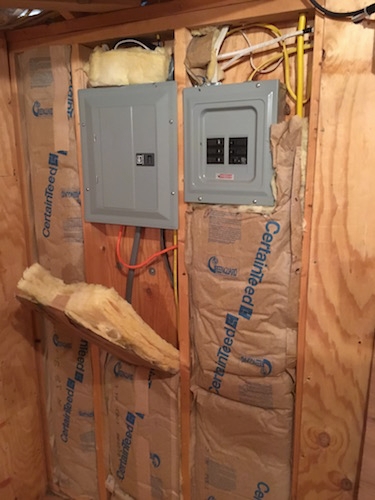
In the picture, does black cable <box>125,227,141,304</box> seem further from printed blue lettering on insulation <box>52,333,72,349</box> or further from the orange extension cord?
printed blue lettering on insulation <box>52,333,72,349</box>

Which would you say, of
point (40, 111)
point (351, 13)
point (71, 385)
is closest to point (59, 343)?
point (71, 385)

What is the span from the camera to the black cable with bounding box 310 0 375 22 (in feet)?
3.27

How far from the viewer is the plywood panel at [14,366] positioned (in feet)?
5.38

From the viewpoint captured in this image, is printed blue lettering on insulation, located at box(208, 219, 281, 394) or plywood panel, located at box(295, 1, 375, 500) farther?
printed blue lettering on insulation, located at box(208, 219, 281, 394)

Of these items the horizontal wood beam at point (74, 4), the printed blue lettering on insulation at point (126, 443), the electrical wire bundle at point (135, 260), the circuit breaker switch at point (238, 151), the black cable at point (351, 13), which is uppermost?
the horizontal wood beam at point (74, 4)

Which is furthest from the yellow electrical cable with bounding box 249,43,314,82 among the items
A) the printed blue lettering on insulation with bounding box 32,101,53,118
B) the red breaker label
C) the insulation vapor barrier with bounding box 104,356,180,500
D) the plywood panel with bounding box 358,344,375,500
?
the insulation vapor barrier with bounding box 104,356,180,500

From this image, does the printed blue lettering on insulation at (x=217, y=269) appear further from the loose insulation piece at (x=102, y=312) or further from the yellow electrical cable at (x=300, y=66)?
the yellow electrical cable at (x=300, y=66)

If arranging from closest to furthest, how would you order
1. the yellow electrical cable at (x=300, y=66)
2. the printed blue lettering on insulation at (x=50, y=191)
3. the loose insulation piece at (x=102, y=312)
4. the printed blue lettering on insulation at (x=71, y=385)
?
the yellow electrical cable at (x=300, y=66) → the loose insulation piece at (x=102, y=312) → the printed blue lettering on insulation at (x=50, y=191) → the printed blue lettering on insulation at (x=71, y=385)

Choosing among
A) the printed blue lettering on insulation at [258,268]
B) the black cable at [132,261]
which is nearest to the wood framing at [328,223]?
the printed blue lettering on insulation at [258,268]

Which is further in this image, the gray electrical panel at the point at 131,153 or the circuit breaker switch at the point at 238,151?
the gray electrical panel at the point at 131,153

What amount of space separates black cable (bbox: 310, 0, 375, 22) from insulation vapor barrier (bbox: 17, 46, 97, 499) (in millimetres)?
876

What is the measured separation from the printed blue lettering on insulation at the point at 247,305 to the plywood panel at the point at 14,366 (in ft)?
2.82

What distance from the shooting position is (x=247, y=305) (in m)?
1.33

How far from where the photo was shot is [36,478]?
1925 mm
